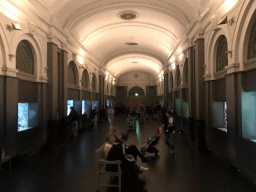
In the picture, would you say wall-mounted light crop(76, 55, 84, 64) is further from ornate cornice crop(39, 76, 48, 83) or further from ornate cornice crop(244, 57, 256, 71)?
ornate cornice crop(244, 57, 256, 71)

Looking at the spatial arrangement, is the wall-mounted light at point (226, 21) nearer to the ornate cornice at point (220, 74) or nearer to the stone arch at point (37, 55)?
the ornate cornice at point (220, 74)

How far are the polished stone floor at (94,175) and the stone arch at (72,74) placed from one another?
541 centimetres

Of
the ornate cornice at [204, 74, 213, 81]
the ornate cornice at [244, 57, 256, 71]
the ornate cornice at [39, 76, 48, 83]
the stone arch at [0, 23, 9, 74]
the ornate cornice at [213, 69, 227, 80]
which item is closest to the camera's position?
the ornate cornice at [244, 57, 256, 71]

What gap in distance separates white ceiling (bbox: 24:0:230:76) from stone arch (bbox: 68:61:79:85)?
159 cm

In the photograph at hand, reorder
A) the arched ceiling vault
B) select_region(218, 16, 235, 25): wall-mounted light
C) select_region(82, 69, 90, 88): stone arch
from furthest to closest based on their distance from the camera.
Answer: select_region(82, 69, 90, 88): stone arch → the arched ceiling vault → select_region(218, 16, 235, 25): wall-mounted light

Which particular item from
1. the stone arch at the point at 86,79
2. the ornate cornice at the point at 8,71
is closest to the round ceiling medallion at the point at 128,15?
the stone arch at the point at 86,79

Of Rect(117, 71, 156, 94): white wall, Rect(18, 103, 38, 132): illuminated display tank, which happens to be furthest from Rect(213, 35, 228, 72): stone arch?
Rect(117, 71, 156, 94): white wall

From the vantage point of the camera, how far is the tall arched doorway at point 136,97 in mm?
31188

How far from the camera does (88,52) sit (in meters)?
14.1

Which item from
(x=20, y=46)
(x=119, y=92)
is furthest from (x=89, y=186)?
(x=119, y=92)

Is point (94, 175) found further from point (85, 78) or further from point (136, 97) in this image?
point (136, 97)

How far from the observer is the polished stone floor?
4.36 meters

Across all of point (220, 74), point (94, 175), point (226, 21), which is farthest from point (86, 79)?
point (226, 21)

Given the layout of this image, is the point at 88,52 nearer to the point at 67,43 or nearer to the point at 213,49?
the point at 67,43
